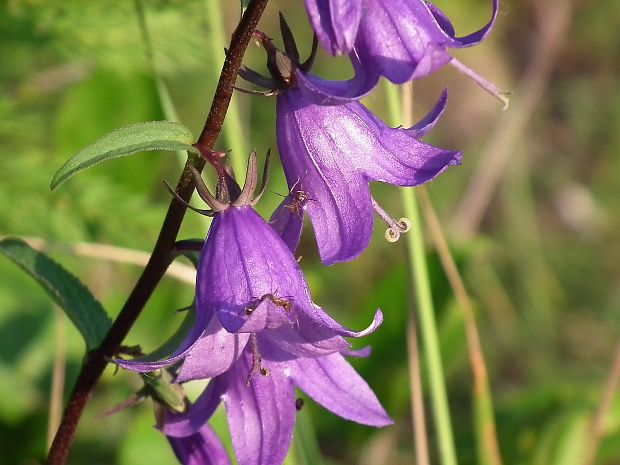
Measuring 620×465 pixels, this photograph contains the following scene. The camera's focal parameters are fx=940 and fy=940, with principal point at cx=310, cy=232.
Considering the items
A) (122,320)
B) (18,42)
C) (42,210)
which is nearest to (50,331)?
(42,210)

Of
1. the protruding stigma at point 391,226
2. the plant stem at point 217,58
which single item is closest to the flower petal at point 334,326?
the protruding stigma at point 391,226

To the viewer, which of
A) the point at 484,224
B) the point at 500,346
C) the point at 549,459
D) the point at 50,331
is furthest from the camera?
the point at 484,224

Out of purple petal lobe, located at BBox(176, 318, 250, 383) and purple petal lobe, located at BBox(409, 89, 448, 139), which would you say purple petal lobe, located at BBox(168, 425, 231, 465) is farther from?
purple petal lobe, located at BBox(409, 89, 448, 139)

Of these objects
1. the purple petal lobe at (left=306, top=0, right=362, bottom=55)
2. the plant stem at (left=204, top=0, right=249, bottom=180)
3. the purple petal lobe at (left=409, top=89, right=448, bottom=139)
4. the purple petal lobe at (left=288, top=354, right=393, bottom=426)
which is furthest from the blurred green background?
the purple petal lobe at (left=288, top=354, right=393, bottom=426)

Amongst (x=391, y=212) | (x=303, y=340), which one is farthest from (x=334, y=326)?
(x=391, y=212)

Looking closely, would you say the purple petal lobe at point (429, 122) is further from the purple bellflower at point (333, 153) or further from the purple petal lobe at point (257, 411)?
the purple petal lobe at point (257, 411)

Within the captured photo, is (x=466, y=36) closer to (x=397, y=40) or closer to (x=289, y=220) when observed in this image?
(x=397, y=40)

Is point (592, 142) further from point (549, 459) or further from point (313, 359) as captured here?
point (313, 359)
